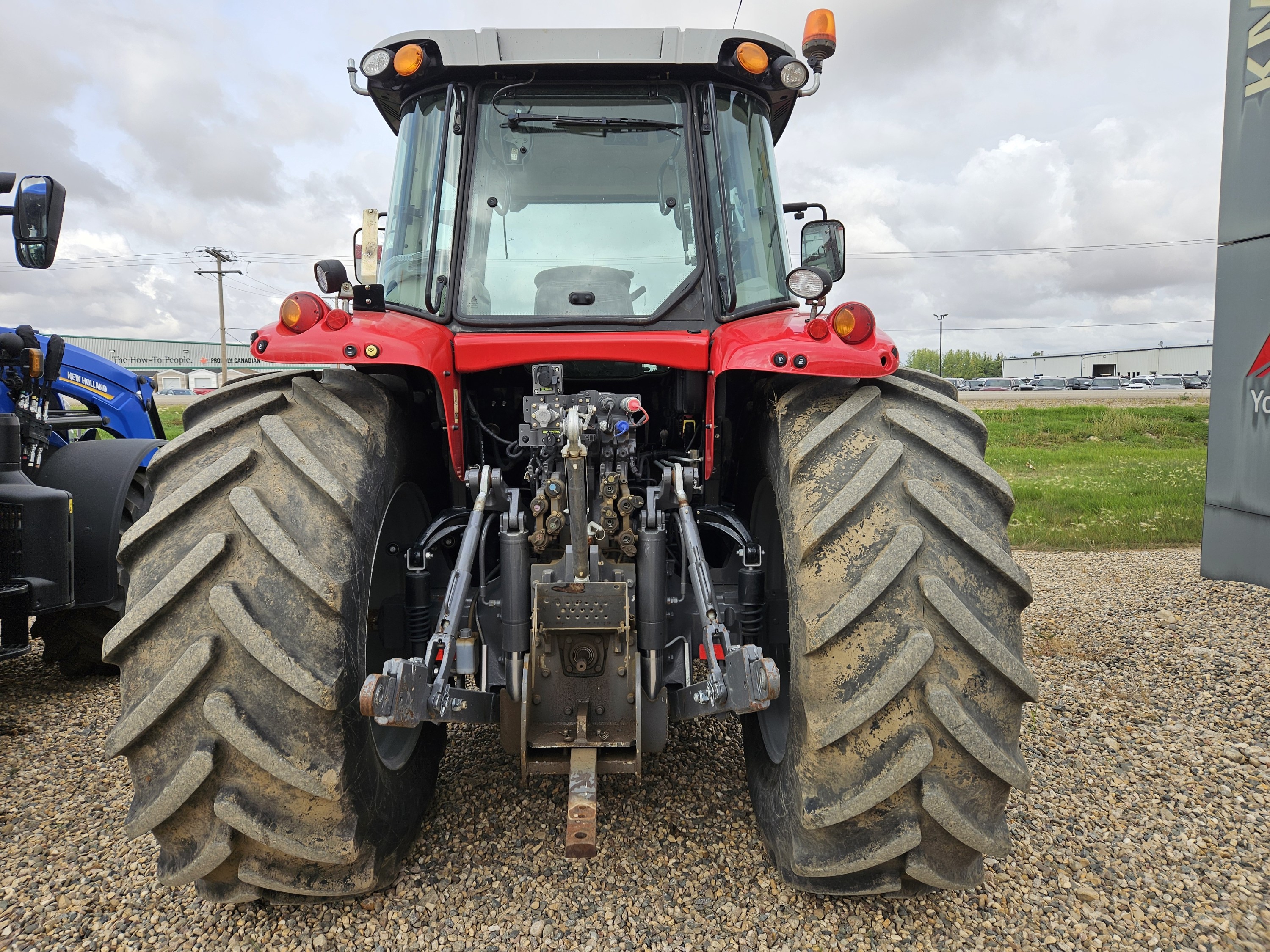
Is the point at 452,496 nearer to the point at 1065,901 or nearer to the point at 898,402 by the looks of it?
the point at 898,402

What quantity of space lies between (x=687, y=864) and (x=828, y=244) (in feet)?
7.92

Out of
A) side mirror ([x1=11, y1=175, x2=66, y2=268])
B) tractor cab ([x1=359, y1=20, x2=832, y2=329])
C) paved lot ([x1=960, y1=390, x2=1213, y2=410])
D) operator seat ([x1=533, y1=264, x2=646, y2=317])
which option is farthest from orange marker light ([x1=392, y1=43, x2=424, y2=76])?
paved lot ([x1=960, y1=390, x2=1213, y2=410])

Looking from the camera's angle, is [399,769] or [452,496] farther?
[452,496]

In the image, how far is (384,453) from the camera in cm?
234

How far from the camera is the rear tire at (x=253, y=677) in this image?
187 cm

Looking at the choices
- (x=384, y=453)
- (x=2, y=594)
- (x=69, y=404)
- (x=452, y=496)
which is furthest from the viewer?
(x=69, y=404)

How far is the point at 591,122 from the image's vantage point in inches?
109

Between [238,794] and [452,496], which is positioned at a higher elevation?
[452,496]

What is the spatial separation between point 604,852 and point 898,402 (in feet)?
5.58

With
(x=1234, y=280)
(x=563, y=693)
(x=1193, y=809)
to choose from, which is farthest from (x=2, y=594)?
(x=1234, y=280)

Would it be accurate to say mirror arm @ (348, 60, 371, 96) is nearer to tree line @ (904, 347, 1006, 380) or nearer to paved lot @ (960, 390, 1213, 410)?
paved lot @ (960, 390, 1213, 410)

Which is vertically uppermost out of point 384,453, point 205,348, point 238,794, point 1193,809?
point 205,348

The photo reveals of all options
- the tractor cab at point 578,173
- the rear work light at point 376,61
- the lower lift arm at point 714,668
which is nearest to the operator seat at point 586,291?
the tractor cab at point 578,173

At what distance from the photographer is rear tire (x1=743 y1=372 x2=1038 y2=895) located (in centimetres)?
191
